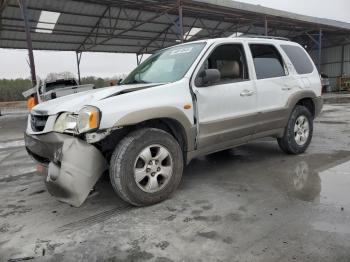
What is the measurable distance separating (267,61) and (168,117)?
2124mm

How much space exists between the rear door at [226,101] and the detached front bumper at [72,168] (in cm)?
134

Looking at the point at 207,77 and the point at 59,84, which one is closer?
the point at 207,77

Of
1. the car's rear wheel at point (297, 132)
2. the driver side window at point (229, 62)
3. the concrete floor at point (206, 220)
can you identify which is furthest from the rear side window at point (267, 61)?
the concrete floor at point (206, 220)

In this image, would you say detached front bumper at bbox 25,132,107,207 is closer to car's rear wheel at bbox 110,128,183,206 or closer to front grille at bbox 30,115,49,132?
car's rear wheel at bbox 110,128,183,206

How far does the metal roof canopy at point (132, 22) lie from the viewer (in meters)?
14.4

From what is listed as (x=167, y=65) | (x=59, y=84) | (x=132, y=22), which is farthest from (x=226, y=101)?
(x=132, y=22)

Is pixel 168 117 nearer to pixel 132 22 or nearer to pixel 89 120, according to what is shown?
pixel 89 120

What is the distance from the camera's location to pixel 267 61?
15.1 feet

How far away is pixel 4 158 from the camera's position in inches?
245

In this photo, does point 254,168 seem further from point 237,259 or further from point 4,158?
point 4,158

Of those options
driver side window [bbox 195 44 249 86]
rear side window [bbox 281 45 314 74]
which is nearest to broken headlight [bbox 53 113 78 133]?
driver side window [bbox 195 44 249 86]

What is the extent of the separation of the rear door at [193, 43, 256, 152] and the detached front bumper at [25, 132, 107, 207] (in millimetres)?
1340

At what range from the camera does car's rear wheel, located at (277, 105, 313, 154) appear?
4.91 m

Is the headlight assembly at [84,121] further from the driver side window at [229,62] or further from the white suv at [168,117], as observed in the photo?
the driver side window at [229,62]
